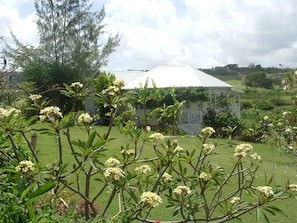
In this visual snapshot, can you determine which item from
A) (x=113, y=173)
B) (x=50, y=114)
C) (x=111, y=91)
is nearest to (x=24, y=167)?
(x=50, y=114)

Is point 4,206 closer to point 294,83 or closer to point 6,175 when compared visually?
point 6,175

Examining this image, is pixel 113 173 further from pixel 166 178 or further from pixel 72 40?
pixel 72 40

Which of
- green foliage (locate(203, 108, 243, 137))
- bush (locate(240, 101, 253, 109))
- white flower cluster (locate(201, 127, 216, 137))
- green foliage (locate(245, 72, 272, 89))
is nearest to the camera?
white flower cluster (locate(201, 127, 216, 137))

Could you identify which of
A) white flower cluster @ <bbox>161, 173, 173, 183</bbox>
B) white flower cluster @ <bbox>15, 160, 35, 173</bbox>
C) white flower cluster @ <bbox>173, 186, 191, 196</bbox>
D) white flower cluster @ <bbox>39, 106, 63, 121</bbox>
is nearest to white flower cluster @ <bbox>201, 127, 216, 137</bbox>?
white flower cluster @ <bbox>161, 173, 173, 183</bbox>

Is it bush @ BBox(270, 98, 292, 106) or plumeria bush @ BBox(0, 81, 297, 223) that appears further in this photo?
bush @ BBox(270, 98, 292, 106)

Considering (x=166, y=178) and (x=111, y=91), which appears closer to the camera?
(x=111, y=91)

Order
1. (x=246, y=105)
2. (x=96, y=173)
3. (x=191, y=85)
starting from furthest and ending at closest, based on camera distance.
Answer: (x=246, y=105) < (x=191, y=85) < (x=96, y=173)

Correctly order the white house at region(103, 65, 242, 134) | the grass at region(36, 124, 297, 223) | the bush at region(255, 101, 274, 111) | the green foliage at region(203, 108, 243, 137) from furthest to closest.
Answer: the bush at region(255, 101, 274, 111) < the white house at region(103, 65, 242, 134) < the green foliage at region(203, 108, 243, 137) < the grass at region(36, 124, 297, 223)

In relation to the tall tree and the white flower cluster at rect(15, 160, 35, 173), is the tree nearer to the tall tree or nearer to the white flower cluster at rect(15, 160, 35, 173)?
the tall tree

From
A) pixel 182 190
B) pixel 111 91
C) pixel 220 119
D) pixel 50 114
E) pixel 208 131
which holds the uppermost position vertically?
pixel 111 91

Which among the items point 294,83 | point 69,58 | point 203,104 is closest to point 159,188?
point 294,83

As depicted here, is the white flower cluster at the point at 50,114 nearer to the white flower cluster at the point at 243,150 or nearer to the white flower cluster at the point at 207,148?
the white flower cluster at the point at 207,148

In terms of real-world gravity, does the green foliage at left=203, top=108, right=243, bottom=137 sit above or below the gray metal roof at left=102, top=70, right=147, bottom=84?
below

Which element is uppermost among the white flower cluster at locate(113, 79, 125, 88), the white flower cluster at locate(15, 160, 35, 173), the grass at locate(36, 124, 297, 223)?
the white flower cluster at locate(113, 79, 125, 88)
